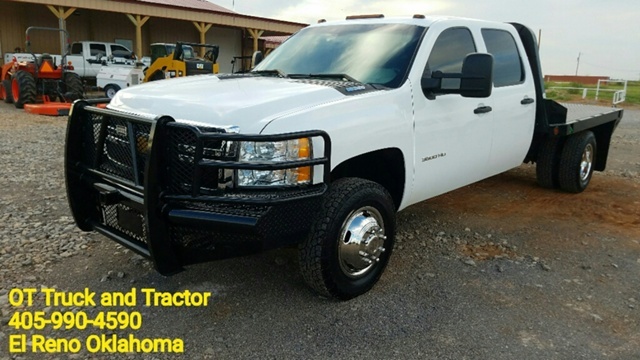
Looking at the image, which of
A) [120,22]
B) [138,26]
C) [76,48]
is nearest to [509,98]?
[138,26]

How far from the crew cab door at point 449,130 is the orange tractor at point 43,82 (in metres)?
12.5

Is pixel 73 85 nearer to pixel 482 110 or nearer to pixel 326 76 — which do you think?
pixel 326 76

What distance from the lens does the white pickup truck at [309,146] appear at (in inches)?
111

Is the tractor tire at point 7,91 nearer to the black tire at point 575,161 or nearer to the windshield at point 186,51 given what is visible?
the windshield at point 186,51

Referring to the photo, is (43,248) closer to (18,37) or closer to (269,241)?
(269,241)

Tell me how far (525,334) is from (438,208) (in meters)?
2.65

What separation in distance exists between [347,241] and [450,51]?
1.97 meters

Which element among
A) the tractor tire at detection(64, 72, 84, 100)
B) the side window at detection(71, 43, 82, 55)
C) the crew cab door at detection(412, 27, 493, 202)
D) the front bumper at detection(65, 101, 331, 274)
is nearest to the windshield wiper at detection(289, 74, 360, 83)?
the crew cab door at detection(412, 27, 493, 202)

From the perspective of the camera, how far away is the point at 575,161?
20.2ft

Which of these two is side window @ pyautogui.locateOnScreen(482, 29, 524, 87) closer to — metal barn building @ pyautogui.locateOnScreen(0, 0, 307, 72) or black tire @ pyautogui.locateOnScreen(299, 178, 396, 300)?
black tire @ pyautogui.locateOnScreen(299, 178, 396, 300)

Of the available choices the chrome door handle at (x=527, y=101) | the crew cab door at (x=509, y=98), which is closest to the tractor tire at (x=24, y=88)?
the crew cab door at (x=509, y=98)

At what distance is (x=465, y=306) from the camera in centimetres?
343

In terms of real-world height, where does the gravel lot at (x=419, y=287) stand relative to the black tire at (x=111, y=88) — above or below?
below

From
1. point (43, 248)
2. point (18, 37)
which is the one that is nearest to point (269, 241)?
point (43, 248)
